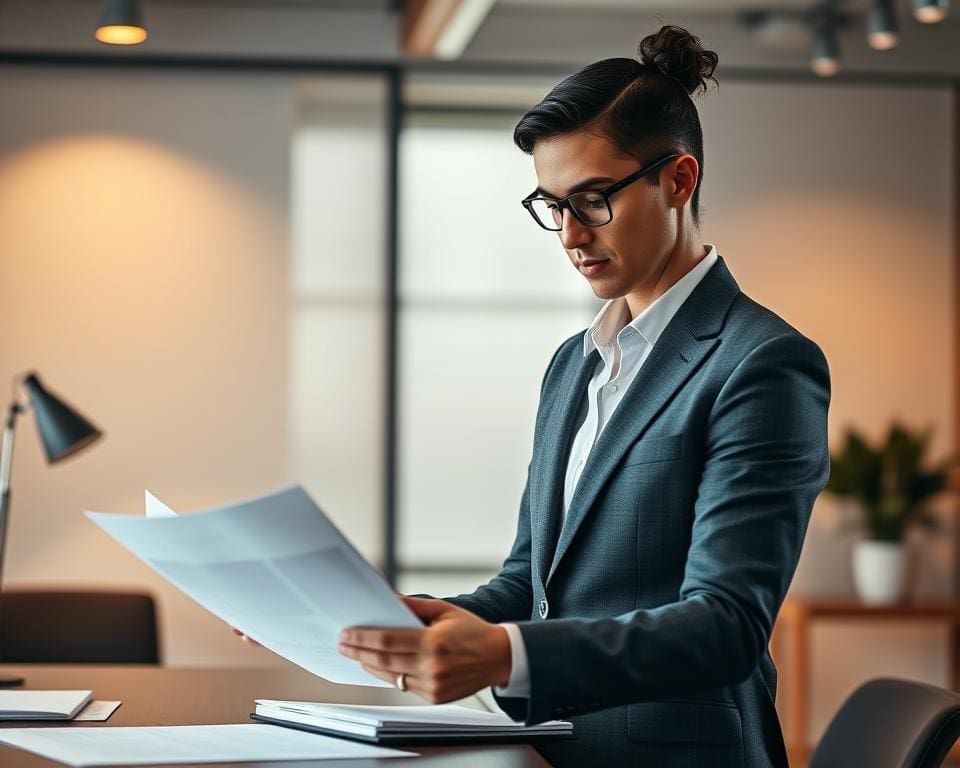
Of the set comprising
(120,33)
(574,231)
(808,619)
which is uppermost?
(120,33)

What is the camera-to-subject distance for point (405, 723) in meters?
1.53

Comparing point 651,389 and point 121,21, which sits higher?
point 121,21

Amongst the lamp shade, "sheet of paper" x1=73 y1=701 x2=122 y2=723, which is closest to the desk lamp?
the lamp shade

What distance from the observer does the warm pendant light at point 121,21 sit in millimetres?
3412

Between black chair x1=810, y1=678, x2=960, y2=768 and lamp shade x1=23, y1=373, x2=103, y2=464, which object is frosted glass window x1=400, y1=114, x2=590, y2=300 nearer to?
lamp shade x1=23, y1=373, x2=103, y2=464

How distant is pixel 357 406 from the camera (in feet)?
16.6

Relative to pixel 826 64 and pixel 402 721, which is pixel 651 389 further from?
pixel 826 64

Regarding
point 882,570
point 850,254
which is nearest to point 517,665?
point 882,570

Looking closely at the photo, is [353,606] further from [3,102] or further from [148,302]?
[3,102]

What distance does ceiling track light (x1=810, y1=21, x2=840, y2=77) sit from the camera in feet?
15.8

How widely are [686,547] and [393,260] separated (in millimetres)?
3608

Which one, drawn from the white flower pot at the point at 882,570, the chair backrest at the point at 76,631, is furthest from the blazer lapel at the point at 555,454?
the white flower pot at the point at 882,570

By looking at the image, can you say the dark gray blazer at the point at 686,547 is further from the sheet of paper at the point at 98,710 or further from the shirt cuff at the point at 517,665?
the sheet of paper at the point at 98,710

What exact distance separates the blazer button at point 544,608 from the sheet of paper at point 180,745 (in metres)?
0.27
